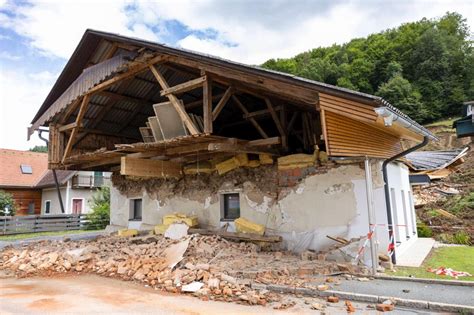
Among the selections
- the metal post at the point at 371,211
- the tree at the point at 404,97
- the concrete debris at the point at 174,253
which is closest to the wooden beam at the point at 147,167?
the concrete debris at the point at 174,253

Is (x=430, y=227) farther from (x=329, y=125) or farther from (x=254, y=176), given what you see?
(x=329, y=125)

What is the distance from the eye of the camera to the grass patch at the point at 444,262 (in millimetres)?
6402

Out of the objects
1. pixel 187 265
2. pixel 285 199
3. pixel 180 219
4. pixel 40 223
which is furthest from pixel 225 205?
pixel 40 223

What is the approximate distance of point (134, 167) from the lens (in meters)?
9.45

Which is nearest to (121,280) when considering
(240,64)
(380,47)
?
(240,64)

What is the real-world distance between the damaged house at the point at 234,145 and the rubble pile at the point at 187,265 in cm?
135

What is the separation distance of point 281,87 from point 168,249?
441cm

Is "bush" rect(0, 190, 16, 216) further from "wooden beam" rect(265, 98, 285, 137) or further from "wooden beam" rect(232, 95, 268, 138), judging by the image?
"wooden beam" rect(265, 98, 285, 137)

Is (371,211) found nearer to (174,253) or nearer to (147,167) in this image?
(174,253)

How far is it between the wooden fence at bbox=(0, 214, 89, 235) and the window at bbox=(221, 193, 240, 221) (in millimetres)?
15210

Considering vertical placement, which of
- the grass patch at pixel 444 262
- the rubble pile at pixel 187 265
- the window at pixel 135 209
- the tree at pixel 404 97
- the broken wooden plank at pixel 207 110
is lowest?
the grass patch at pixel 444 262

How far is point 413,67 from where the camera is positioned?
39.0 meters

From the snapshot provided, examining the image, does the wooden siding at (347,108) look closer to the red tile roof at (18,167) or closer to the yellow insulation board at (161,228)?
the yellow insulation board at (161,228)

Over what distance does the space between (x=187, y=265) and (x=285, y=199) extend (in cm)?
322
